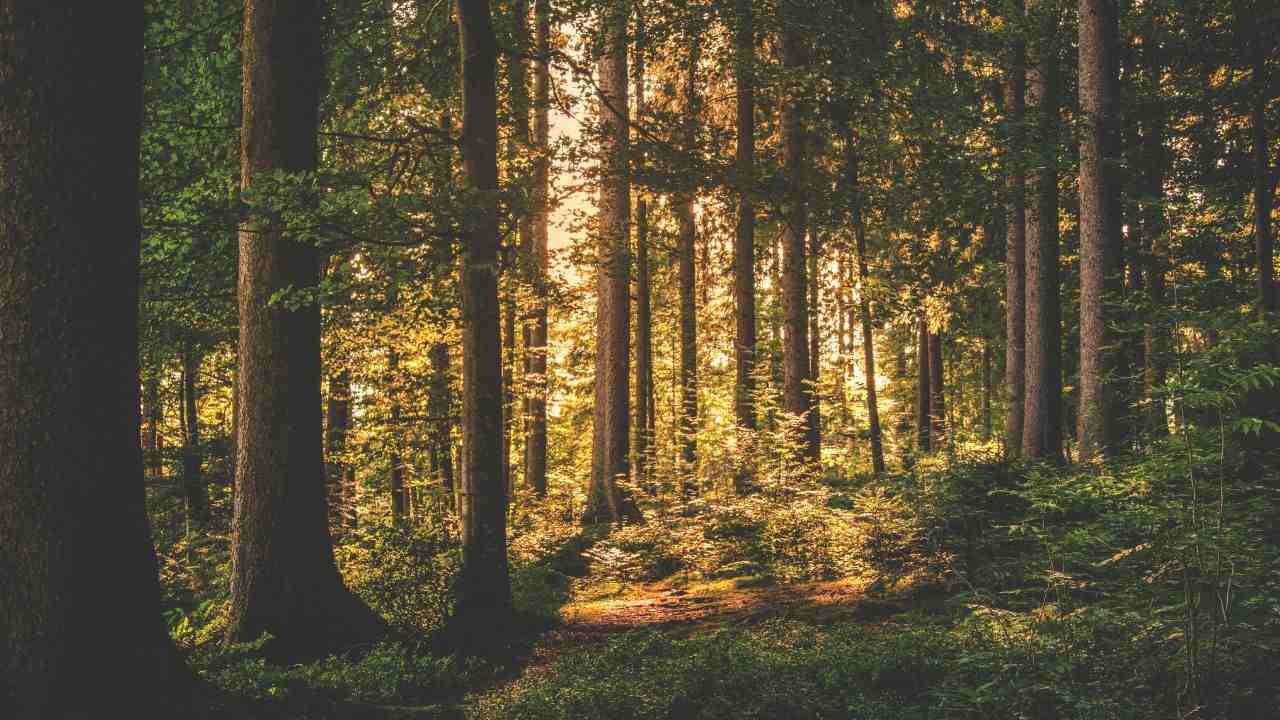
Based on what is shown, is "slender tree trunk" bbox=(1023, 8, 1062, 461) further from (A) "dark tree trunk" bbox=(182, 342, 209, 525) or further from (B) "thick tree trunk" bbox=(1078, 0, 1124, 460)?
(A) "dark tree trunk" bbox=(182, 342, 209, 525)

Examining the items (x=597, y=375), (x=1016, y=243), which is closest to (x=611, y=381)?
(x=597, y=375)

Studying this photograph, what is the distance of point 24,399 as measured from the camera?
3912mm

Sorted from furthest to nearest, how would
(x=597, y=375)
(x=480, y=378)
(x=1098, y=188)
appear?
(x=597, y=375)
(x=1098, y=188)
(x=480, y=378)

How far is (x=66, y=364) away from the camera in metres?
3.99

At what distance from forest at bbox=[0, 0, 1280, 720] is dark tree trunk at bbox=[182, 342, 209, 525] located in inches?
5.5

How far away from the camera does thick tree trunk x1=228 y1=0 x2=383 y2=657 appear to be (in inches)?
280

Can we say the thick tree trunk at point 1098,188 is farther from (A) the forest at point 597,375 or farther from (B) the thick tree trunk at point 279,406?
(B) the thick tree trunk at point 279,406

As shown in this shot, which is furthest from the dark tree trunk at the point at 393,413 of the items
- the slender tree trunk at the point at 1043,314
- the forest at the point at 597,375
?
the slender tree trunk at the point at 1043,314

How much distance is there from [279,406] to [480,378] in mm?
2093

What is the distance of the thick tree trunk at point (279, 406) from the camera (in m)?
7.12

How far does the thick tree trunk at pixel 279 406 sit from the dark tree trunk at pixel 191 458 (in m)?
5.18

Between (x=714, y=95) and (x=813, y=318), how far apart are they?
11.6 meters

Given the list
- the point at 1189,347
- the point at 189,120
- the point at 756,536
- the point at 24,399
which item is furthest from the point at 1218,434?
the point at 189,120

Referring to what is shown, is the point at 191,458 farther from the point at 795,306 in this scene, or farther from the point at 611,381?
the point at 795,306
